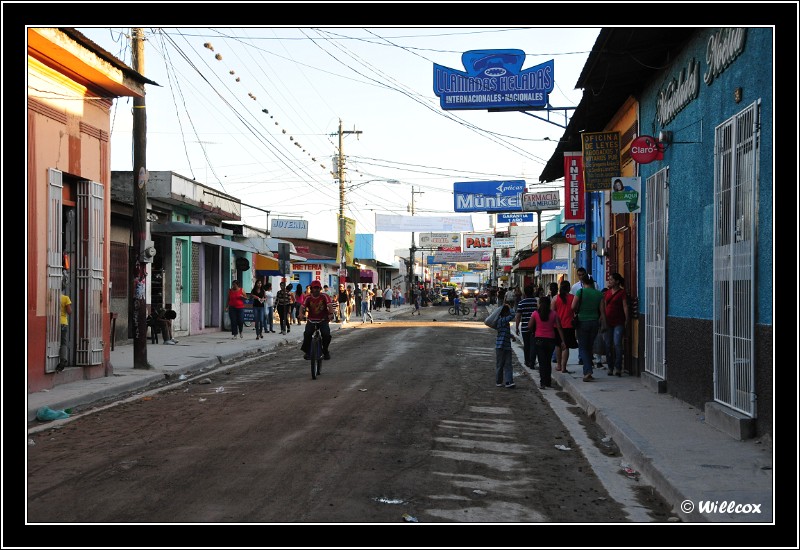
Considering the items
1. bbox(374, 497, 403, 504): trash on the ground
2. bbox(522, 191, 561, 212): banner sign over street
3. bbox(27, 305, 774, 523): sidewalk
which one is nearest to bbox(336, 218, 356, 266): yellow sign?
bbox(522, 191, 561, 212): banner sign over street

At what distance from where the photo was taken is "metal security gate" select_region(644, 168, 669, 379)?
14.3 meters

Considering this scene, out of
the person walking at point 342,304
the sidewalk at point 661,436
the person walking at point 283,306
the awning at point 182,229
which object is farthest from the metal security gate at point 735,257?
the person walking at point 342,304

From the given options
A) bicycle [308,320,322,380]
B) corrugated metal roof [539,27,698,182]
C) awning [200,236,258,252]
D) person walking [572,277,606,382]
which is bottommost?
bicycle [308,320,322,380]

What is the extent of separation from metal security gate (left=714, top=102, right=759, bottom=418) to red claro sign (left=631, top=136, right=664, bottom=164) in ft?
8.39

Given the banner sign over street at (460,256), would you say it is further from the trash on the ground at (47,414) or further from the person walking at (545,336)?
the trash on the ground at (47,414)

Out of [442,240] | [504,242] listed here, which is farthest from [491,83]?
[442,240]

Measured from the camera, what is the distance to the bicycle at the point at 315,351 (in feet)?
55.5

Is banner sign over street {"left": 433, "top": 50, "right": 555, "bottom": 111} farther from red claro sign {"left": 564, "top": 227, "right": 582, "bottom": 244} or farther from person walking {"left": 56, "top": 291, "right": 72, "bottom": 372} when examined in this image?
person walking {"left": 56, "top": 291, "right": 72, "bottom": 372}

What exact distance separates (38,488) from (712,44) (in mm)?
8897

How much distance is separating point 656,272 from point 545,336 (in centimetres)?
243

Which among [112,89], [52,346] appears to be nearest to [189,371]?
[52,346]

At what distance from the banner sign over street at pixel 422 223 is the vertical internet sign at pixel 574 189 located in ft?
121

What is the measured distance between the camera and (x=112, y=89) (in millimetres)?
17000

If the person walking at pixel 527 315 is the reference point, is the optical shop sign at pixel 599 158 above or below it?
above
